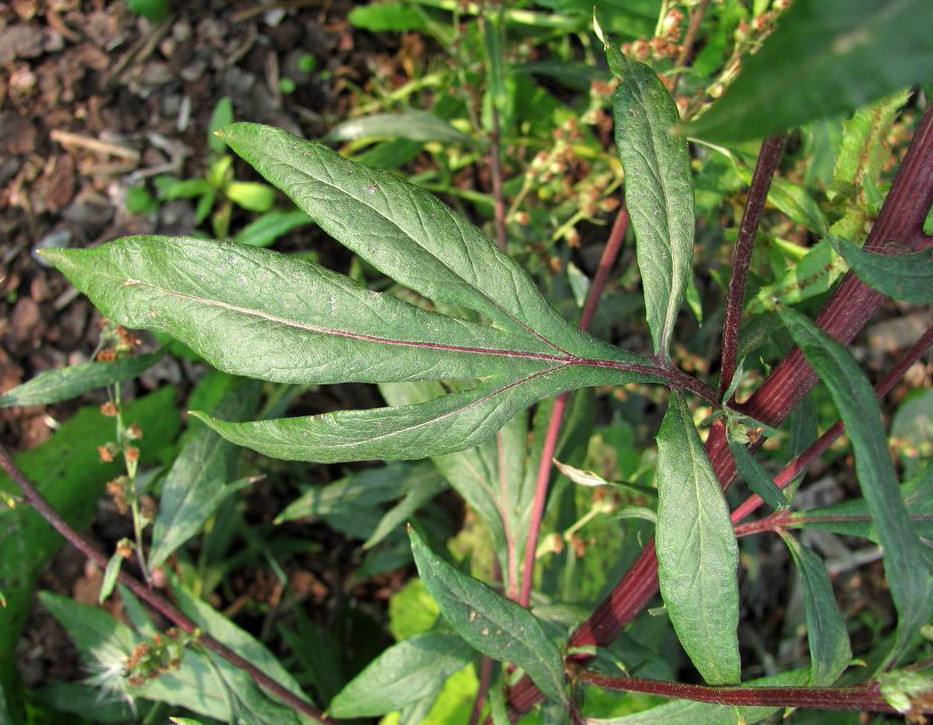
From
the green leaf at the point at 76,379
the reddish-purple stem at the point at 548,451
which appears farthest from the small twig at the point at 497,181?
the green leaf at the point at 76,379

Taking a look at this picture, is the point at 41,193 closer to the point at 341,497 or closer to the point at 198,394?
the point at 198,394

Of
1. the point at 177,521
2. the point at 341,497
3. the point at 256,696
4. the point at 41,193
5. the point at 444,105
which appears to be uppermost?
the point at 444,105

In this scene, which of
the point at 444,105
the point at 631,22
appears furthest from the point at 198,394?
the point at 631,22

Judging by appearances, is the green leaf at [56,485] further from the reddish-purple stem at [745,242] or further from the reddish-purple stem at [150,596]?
the reddish-purple stem at [745,242]

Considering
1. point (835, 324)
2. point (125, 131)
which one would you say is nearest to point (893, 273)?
point (835, 324)

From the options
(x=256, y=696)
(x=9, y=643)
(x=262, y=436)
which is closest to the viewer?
(x=262, y=436)

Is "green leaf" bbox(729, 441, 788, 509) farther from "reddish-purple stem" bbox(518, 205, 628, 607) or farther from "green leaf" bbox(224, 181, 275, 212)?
"green leaf" bbox(224, 181, 275, 212)

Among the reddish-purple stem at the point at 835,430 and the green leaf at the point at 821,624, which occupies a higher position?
the reddish-purple stem at the point at 835,430
